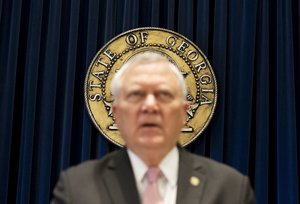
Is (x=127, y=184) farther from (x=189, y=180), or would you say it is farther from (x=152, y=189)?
(x=189, y=180)

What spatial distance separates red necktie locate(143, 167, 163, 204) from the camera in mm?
1265

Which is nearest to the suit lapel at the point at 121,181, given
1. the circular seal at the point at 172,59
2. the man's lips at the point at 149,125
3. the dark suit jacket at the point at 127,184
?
the dark suit jacket at the point at 127,184

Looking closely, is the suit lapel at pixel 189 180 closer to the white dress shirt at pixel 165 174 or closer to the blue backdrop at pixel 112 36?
the white dress shirt at pixel 165 174

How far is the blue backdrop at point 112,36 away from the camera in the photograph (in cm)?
255

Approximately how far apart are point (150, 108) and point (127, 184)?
0.22 m

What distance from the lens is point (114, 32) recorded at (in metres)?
2.71

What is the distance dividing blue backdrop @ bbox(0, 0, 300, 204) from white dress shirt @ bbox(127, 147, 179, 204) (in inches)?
48.4

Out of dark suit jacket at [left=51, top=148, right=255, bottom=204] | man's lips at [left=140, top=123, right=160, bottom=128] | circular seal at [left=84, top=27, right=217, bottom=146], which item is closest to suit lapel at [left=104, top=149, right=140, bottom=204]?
dark suit jacket at [left=51, top=148, right=255, bottom=204]

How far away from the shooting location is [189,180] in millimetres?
1313

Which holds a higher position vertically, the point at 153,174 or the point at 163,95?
the point at 163,95

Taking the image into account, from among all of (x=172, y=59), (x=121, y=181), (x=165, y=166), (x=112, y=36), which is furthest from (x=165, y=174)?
(x=112, y=36)

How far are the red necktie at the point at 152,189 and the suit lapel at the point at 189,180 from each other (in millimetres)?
57

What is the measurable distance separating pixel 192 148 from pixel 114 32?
80 centimetres

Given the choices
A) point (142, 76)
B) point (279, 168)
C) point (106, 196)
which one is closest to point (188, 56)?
point (279, 168)
